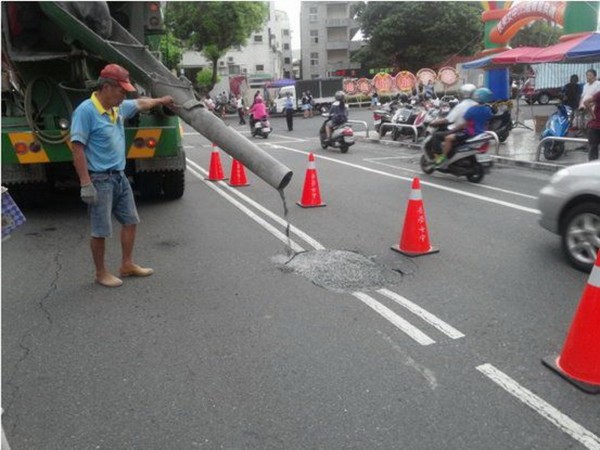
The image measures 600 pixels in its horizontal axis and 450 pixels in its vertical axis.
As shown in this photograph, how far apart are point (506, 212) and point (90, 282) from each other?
17.9 feet

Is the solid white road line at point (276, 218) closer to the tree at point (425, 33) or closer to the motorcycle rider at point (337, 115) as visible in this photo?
the motorcycle rider at point (337, 115)

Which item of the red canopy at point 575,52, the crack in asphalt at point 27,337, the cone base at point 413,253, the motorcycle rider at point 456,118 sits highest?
the red canopy at point 575,52

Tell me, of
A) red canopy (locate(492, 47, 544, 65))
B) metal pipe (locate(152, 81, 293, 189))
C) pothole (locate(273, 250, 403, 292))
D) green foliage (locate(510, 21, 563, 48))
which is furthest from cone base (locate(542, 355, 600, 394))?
green foliage (locate(510, 21, 563, 48))

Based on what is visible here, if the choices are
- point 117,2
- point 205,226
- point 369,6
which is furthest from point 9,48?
point 369,6

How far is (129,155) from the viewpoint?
766 cm

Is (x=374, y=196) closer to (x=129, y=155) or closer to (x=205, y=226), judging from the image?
(x=205, y=226)

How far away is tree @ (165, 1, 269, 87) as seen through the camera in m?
40.2

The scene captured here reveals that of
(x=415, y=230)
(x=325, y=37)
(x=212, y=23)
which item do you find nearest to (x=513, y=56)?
(x=415, y=230)

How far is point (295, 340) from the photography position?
153 inches

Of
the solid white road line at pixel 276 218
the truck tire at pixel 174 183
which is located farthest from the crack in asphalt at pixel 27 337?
the truck tire at pixel 174 183

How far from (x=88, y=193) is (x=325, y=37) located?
74.6 m

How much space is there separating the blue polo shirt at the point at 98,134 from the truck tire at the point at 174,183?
144 inches

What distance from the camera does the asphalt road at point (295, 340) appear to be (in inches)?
114

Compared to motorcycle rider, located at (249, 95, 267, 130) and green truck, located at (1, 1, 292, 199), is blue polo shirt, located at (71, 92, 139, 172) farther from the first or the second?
motorcycle rider, located at (249, 95, 267, 130)
